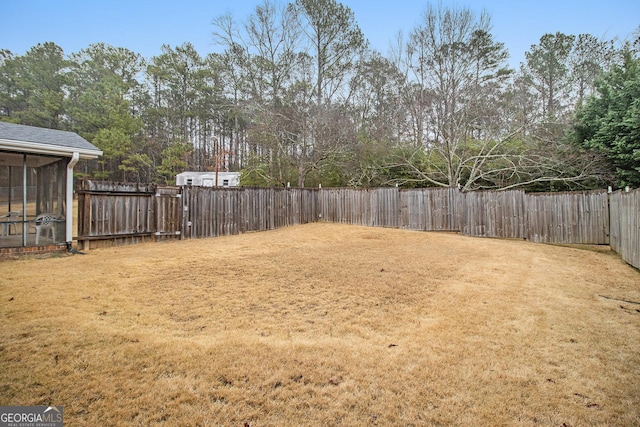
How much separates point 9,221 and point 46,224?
2.00 ft

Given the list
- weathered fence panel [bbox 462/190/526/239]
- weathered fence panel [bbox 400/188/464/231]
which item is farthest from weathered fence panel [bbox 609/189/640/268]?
weathered fence panel [bbox 400/188/464/231]

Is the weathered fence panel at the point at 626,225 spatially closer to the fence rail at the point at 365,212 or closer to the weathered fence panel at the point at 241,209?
the fence rail at the point at 365,212

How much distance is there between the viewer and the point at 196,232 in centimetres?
944

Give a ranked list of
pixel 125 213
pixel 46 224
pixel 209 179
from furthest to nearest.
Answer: pixel 209 179
pixel 125 213
pixel 46 224

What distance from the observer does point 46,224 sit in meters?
7.16

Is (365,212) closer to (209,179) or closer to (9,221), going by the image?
(9,221)

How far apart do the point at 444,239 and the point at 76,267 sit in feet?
28.6

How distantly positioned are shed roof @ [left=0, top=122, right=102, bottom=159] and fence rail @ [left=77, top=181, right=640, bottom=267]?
2.56ft

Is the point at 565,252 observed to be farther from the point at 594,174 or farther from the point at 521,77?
the point at 521,77

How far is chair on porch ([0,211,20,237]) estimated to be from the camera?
669cm

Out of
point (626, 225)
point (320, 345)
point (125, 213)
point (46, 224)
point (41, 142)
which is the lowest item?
point (320, 345)

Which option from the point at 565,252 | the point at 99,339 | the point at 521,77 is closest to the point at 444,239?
the point at 565,252

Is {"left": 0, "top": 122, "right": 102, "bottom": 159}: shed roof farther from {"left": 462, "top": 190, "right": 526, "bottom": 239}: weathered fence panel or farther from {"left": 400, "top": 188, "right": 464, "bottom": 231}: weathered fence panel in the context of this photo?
{"left": 462, "top": 190, "right": 526, "bottom": 239}: weathered fence panel

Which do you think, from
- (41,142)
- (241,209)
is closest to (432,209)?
(241,209)
